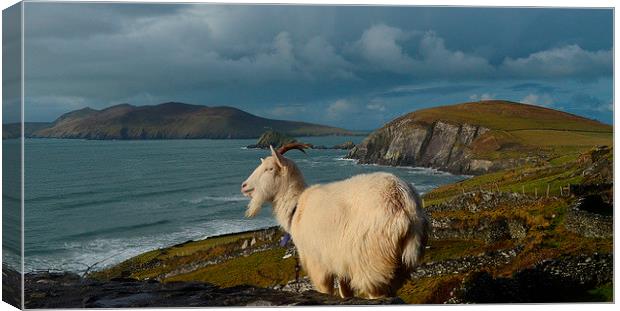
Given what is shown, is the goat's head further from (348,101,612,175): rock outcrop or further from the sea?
(348,101,612,175): rock outcrop

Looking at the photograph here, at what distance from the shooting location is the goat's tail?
27.9ft

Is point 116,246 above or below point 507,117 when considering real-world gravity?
below

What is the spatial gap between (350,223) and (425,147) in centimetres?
341

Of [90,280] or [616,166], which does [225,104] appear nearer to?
[90,280]

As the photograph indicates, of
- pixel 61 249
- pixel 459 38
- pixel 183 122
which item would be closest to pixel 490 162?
pixel 459 38

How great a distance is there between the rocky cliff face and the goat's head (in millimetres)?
2163

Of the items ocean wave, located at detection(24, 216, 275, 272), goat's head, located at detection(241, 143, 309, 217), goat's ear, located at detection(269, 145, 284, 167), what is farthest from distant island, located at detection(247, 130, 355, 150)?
goat's ear, located at detection(269, 145, 284, 167)

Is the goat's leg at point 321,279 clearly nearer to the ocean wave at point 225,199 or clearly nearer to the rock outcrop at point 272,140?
the ocean wave at point 225,199

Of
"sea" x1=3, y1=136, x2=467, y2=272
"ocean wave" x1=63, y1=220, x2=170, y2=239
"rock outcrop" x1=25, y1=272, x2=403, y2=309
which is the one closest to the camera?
"rock outcrop" x1=25, y1=272, x2=403, y2=309

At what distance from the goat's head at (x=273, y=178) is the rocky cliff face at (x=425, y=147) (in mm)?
2163

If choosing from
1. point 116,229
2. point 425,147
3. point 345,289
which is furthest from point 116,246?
point 425,147

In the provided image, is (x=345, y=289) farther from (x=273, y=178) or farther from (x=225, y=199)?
(x=225, y=199)

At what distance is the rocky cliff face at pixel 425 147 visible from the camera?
11.6 m

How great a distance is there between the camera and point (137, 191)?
434 inches
